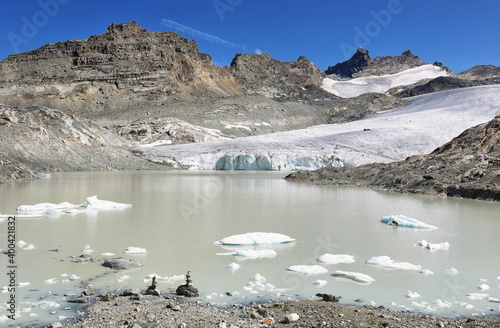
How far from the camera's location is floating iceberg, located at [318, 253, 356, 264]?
7029 millimetres

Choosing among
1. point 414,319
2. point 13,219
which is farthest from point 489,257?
point 13,219

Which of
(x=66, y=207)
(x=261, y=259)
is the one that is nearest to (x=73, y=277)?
(x=261, y=259)

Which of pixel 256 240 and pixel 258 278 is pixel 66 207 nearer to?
pixel 256 240

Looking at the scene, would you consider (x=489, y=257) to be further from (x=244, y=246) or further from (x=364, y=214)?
(x=364, y=214)

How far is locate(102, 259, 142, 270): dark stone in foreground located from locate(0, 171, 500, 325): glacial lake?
151mm

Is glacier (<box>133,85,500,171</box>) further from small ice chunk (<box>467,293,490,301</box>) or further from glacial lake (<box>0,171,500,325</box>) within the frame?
small ice chunk (<box>467,293,490,301</box>)

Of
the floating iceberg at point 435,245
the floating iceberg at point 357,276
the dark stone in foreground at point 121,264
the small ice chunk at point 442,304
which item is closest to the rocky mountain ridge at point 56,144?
the dark stone in foreground at point 121,264

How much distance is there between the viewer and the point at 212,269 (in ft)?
21.4

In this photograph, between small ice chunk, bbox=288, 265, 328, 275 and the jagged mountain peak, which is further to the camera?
the jagged mountain peak

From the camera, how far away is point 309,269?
6445mm

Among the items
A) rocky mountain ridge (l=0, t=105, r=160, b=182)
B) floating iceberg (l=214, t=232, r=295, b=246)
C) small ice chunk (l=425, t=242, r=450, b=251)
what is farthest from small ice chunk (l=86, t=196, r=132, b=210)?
rocky mountain ridge (l=0, t=105, r=160, b=182)

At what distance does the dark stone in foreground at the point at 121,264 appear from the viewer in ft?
21.1

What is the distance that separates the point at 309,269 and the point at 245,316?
7.01 ft

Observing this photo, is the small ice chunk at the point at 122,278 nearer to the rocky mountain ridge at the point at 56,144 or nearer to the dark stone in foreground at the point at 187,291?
the dark stone in foreground at the point at 187,291
